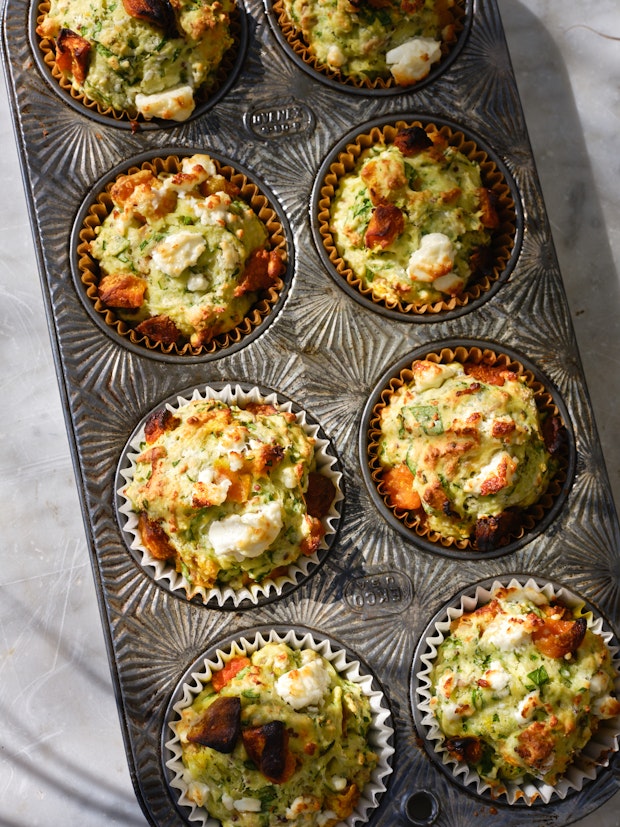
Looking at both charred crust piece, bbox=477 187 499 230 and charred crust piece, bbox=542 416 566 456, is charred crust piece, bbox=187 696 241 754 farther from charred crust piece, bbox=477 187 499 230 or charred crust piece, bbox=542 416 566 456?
charred crust piece, bbox=477 187 499 230

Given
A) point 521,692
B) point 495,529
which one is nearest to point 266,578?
point 495,529

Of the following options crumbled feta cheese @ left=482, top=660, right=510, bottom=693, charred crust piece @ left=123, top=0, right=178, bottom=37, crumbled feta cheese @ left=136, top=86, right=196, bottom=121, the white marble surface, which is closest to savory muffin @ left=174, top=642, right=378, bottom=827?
crumbled feta cheese @ left=482, top=660, right=510, bottom=693

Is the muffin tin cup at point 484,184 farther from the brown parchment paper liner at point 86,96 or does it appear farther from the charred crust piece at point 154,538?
the charred crust piece at point 154,538

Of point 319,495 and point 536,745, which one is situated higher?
point 319,495

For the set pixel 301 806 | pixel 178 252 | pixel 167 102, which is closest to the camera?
pixel 301 806

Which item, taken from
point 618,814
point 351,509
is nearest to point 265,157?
point 351,509

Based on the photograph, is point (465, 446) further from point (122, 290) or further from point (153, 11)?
point (153, 11)
